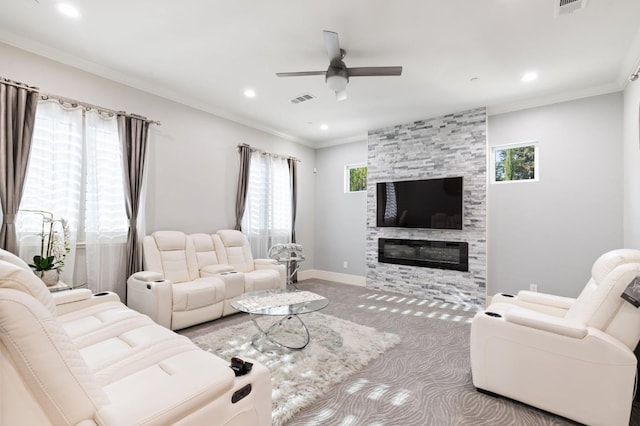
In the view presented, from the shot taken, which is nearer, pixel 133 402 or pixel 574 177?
pixel 133 402

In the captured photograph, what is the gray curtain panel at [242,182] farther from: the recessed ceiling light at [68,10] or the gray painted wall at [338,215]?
the recessed ceiling light at [68,10]

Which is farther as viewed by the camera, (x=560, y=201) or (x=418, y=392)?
(x=560, y=201)

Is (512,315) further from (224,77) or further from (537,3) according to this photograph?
(224,77)

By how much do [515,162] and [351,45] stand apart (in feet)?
10.3

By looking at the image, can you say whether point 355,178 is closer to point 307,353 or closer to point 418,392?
point 307,353

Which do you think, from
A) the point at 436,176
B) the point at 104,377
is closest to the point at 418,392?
the point at 104,377

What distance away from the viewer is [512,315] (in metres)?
2.03

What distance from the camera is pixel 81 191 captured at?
3328 millimetres

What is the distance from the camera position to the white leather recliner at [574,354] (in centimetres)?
172

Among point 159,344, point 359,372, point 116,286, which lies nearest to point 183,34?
point 159,344

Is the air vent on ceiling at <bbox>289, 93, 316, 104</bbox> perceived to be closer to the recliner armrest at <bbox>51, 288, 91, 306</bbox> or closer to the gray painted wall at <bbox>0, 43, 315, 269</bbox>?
the gray painted wall at <bbox>0, 43, 315, 269</bbox>

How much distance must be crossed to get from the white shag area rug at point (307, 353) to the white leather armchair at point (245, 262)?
2.54ft

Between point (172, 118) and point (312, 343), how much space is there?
359 centimetres

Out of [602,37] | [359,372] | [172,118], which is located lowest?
[359,372]
